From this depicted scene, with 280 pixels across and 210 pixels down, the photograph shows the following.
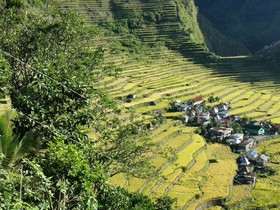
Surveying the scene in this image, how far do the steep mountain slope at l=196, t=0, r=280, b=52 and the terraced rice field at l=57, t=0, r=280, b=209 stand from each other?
22.9 m

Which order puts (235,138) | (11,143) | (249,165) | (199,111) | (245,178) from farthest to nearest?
1. (199,111)
2. (235,138)
3. (249,165)
4. (245,178)
5. (11,143)

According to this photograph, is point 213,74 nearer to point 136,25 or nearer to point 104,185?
point 136,25

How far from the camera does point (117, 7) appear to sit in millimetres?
49844

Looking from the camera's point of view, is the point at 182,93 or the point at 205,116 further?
the point at 182,93

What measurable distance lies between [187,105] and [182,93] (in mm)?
4120

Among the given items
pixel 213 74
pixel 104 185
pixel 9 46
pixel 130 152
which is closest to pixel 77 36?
pixel 9 46

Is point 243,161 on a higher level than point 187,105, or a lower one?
lower

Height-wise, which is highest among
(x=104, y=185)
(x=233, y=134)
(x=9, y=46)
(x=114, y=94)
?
(x=9, y=46)

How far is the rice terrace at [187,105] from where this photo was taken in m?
16.7

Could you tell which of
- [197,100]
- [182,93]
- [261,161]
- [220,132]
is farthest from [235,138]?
[182,93]

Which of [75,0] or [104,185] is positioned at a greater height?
[75,0]

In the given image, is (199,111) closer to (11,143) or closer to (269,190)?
(269,190)

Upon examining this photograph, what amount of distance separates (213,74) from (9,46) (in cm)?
→ 3315

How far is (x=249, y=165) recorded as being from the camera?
20.3 meters
